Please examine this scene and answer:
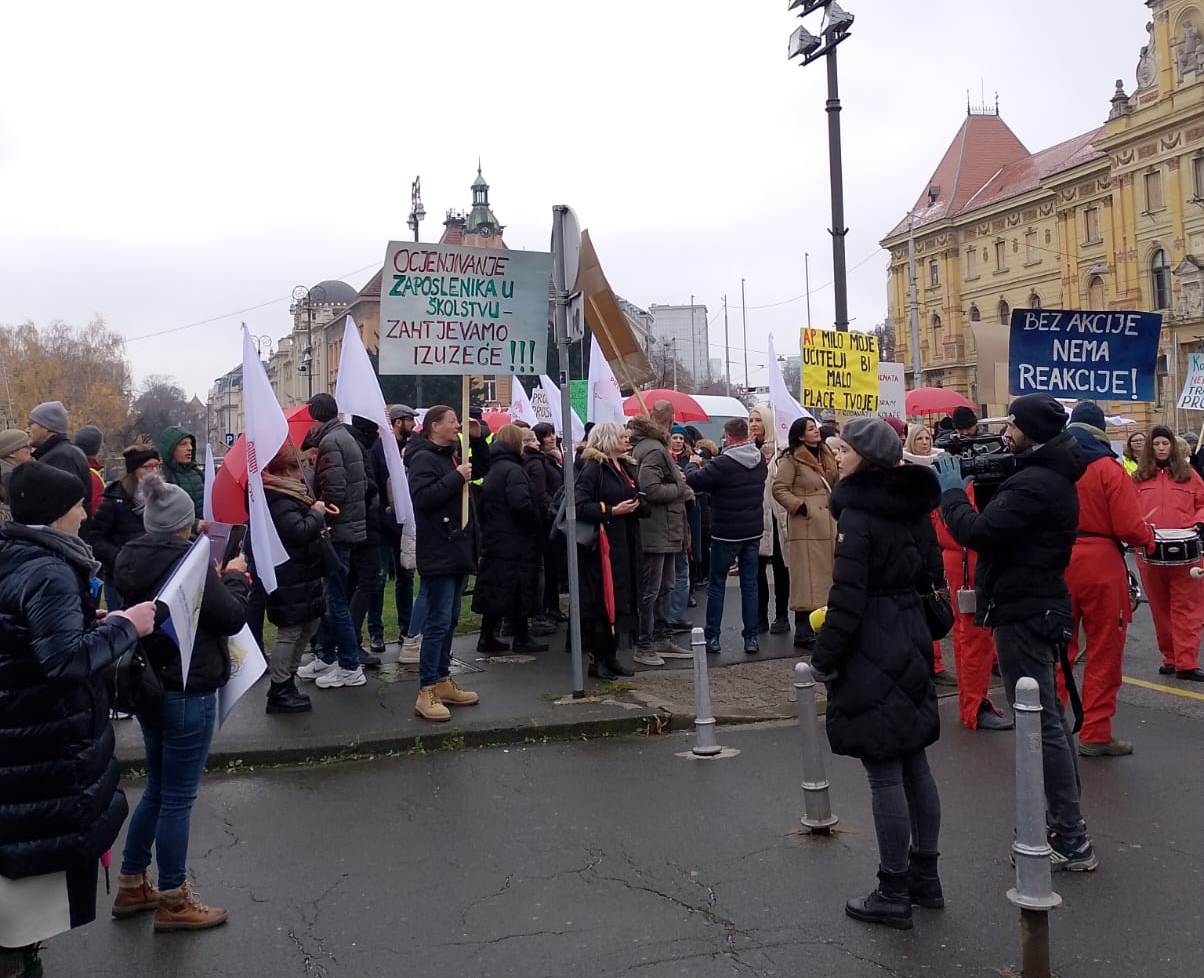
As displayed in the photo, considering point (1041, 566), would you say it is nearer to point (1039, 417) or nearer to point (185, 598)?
point (1039, 417)

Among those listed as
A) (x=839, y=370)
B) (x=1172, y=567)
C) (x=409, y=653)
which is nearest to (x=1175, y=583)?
(x=1172, y=567)

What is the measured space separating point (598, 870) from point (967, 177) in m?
80.7

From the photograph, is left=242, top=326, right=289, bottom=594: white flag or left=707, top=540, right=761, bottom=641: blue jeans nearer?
left=242, top=326, right=289, bottom=594: white flag

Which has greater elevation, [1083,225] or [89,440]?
[1083,225]

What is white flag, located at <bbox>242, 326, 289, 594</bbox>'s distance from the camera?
6.91m

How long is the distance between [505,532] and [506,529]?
0.09ft

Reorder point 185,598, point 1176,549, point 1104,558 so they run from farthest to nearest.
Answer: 1. point 1176,549
2. point 1104,558
3. point 185,598

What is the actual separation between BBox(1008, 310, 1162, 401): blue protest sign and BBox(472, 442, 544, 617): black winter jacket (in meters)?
4.03

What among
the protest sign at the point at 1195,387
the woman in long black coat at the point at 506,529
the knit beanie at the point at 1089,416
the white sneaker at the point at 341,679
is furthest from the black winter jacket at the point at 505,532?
the protest sign at the point at 1195,387

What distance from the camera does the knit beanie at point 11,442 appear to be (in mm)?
7477

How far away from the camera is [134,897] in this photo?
183 inches

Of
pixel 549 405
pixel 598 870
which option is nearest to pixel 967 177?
pixel 549 405

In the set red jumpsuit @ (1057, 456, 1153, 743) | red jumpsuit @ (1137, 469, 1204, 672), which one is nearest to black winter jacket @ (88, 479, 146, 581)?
red jumpsuit @ (1057, 456, 1153, 743)

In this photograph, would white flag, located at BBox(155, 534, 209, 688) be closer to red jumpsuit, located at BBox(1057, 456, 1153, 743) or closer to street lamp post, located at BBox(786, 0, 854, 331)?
red jumpsuit, located at BBox(1057, 456, 1153, 743)
